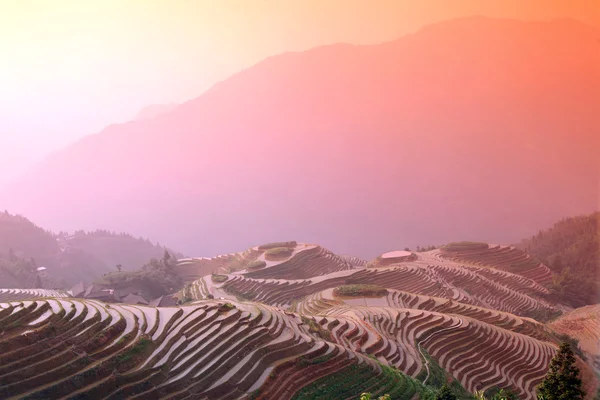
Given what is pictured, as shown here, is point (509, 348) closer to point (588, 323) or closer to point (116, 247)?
point (588, 323)

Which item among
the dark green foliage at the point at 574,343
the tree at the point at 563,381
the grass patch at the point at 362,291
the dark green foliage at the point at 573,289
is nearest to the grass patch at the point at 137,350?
the tree at the point at 563,381

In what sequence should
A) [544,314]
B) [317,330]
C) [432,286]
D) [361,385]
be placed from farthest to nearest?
[432,286] → [544,314] → [317,330] → [361,385]

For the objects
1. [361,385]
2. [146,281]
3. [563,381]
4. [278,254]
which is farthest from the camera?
[146,281]

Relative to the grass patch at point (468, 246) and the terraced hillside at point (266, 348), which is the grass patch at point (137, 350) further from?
the grass patch at point (468, 246)

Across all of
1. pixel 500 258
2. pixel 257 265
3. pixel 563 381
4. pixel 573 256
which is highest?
pixel 257 265

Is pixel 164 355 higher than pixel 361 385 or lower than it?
higher

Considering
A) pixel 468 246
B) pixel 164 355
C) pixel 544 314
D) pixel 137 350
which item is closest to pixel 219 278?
pixel 164 355

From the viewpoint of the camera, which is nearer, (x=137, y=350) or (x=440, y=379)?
(x=137, y=350)

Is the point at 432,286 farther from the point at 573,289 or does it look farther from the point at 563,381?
the point at 563,381
